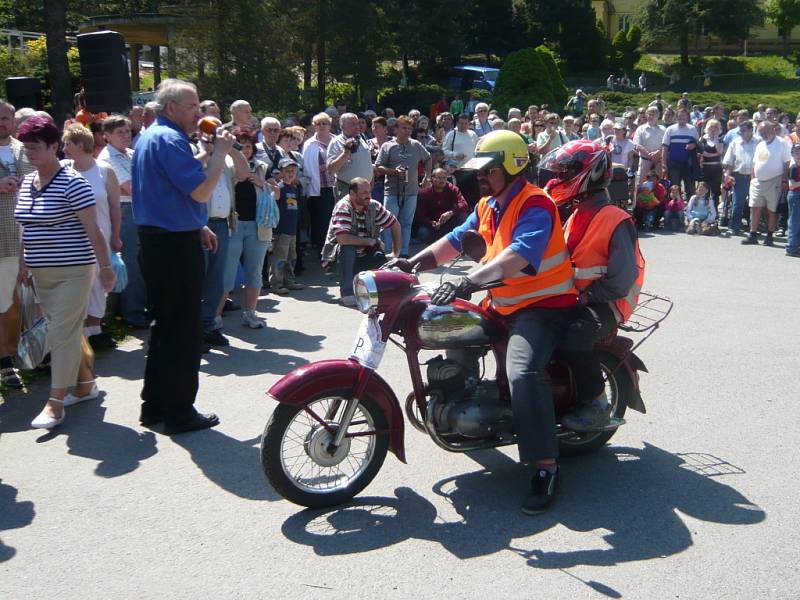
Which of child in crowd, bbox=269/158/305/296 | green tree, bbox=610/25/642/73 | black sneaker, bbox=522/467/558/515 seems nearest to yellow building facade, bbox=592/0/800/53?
green tree, bbox=610/25/642/73

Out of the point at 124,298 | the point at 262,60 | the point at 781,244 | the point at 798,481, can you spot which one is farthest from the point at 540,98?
the point at 798,481

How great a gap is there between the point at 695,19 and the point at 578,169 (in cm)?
6260

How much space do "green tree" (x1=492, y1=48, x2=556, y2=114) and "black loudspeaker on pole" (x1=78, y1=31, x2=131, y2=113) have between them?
18.2m

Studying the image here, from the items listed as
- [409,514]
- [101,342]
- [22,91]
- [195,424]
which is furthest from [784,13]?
[409,514]

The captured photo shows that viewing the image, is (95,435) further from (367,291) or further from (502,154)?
(502,154)

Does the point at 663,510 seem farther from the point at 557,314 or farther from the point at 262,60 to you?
the point at 262,60

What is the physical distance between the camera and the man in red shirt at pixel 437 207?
1305cm

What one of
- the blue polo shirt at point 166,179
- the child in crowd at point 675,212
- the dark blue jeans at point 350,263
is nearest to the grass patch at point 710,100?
the child in crowd at point 675,212

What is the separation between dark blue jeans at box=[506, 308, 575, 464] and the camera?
15.1ft

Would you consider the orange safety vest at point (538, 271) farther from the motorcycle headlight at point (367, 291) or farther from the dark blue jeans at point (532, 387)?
the motorcycle headlight at point (367, 291)

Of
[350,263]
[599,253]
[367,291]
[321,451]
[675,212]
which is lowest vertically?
[675,212]

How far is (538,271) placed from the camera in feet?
15.5

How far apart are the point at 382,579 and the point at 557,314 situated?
1735 mm

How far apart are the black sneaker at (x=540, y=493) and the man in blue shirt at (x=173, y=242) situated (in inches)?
89.7
